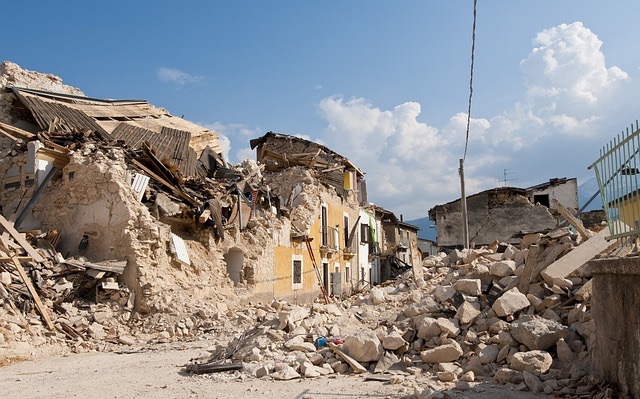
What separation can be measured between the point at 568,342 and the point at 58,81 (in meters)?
21.1

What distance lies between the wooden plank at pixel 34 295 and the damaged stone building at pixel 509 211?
24604mm

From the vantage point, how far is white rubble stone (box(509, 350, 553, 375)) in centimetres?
632

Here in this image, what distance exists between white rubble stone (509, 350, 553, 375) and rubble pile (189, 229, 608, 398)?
0.04ft

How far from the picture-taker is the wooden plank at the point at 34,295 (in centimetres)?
1098

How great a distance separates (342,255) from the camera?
27.5 meters

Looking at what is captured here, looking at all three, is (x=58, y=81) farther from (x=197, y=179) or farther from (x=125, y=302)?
(x=125, y=302)

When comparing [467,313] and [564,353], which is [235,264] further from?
[564,353]

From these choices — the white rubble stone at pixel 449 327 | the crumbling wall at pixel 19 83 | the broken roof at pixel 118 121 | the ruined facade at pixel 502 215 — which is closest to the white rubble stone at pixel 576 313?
the white rubble stone at pixel 449 327

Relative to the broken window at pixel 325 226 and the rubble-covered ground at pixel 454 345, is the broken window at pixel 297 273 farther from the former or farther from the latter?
the rubble-covered ground at pixel 454 345

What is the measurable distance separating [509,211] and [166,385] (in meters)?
27.3

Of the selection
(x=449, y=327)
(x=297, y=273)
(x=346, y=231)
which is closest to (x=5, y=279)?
(x=449, y=327)

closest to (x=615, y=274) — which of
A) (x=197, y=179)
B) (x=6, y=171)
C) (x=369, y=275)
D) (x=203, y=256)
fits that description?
(x=203, y=256)

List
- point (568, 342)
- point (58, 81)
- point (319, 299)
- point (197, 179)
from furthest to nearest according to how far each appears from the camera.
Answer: point (319, 299)
point (58, 81)
point (197, 179)
point (568, 342)

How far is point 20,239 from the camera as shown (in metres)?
12.0
